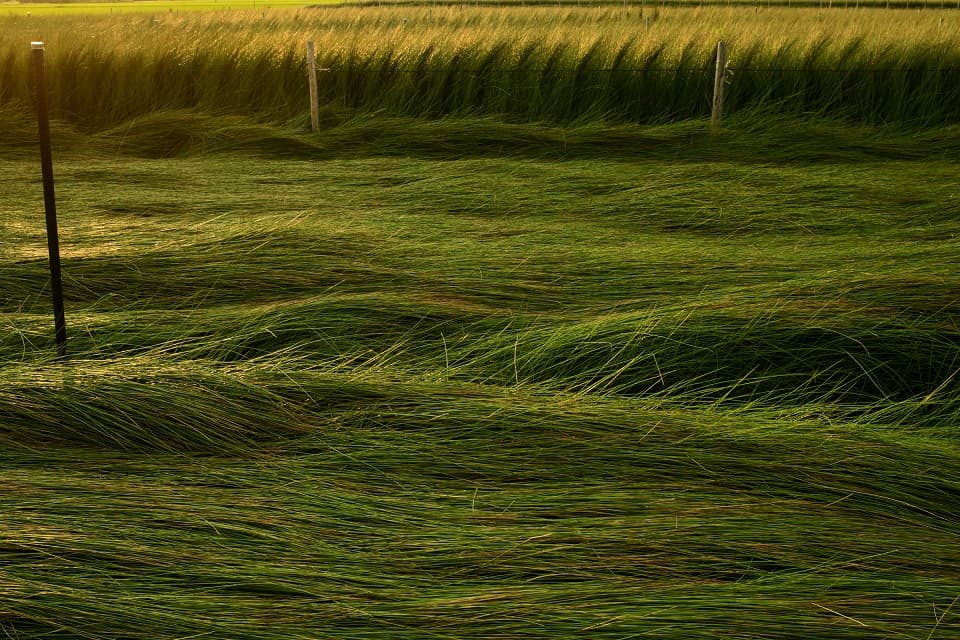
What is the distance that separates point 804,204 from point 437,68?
3.37 metres

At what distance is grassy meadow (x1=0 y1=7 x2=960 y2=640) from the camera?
1.64 m

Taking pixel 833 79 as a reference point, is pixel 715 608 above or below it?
below

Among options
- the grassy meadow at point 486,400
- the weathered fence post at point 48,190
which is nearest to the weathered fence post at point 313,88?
the grassy meadow at point 486,400

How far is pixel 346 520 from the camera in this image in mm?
1872

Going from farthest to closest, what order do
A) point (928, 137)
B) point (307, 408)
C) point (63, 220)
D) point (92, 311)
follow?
point (928, 137)
point (63, 220)
point (92, 311)
point (307, 408)

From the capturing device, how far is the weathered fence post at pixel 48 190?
240 centimetres

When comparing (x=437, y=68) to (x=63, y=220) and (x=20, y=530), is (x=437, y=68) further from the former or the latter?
(x=20, y=530)

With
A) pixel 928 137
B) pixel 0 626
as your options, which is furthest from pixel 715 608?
pixel 928 137

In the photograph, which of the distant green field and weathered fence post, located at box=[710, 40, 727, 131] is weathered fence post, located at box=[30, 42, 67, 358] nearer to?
weathered fence post, located at box=[710, 40, 727, 131]

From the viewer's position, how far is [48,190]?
8.41 ft

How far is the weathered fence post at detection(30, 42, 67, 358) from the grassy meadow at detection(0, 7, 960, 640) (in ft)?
0.40

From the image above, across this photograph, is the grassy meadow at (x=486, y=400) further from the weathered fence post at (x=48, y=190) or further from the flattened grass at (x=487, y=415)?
the weathered fence post at (x=48, y=190)

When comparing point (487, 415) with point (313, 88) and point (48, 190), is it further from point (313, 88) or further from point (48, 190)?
point (313, 88)

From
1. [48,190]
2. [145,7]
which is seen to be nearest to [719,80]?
[48,190]
